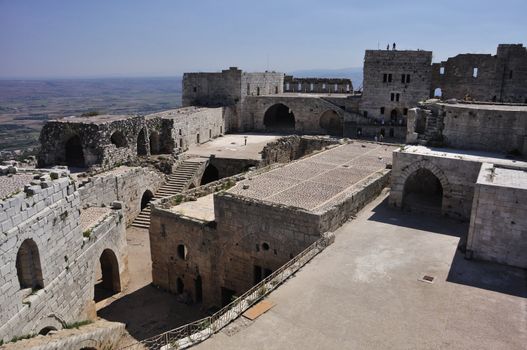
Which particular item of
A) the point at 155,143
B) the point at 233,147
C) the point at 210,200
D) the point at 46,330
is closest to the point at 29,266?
the point at 46,330

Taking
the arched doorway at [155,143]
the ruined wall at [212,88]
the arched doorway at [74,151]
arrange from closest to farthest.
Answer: the arched doorway at [74,151] → the arched doorway at [155,143] → the ruined wall at [212,88]

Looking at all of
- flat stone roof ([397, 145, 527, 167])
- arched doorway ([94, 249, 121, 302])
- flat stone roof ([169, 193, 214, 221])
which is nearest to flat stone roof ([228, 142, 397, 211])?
flat stone roof ([169, 193, 214, 221])

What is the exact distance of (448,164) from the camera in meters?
15.9

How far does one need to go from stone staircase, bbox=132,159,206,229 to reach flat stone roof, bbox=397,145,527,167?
1463 cm

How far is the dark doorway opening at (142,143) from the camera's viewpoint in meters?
29.1

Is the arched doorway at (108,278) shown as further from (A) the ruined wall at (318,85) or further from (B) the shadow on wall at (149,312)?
(A) the ruined wall at (318,85)

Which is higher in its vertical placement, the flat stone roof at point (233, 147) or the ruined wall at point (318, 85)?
the ruined wall at point (318, 85)

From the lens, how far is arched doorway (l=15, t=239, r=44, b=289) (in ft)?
37.9

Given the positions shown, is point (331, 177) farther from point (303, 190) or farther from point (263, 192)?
point (263, 192)

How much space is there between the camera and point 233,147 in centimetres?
3359

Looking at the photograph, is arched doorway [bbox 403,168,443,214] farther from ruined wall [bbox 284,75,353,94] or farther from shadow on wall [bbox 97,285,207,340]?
ruined wall [bbox 284,75,353,94]

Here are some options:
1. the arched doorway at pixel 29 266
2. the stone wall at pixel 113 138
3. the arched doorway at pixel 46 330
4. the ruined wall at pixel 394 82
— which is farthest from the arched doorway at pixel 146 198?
the ruined wall at pixel 394 82

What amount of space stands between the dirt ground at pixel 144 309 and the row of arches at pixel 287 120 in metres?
25.6

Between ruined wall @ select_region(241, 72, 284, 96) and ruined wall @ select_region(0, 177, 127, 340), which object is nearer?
ruined wall @ select_region(0, 177, 127, 340)
